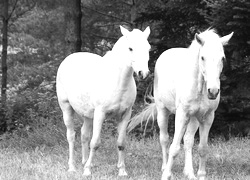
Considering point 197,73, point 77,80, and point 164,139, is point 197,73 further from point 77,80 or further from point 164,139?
point 77,80

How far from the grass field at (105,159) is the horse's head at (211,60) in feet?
5.63

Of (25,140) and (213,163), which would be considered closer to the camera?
(213,163)

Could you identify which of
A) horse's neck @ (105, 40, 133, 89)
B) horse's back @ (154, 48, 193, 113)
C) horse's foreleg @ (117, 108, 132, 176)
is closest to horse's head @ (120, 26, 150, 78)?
horse's neck @ (105, 40, 133, 89)

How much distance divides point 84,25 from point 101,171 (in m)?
8.80

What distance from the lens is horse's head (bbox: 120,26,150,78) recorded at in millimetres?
6828

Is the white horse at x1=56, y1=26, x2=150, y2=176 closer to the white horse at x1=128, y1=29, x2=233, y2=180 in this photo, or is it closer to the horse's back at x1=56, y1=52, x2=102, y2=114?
the horse's back at x1=56, y1=52, x2=102, y2=114

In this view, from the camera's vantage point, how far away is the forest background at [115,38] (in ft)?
32.8

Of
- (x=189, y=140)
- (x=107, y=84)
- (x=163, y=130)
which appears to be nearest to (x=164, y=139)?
(x=163, y=130)

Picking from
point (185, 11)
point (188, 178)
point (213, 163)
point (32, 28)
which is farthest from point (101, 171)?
point (32, 28)

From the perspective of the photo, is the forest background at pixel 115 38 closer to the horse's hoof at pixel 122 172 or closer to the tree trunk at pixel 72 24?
the tree trunk at pixel 72 24

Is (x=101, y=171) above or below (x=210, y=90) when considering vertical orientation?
below

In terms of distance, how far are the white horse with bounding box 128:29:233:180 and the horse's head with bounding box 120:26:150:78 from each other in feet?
1.87

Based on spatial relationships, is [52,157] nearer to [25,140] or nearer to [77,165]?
[77,165]

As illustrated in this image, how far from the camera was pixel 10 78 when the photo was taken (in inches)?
850
